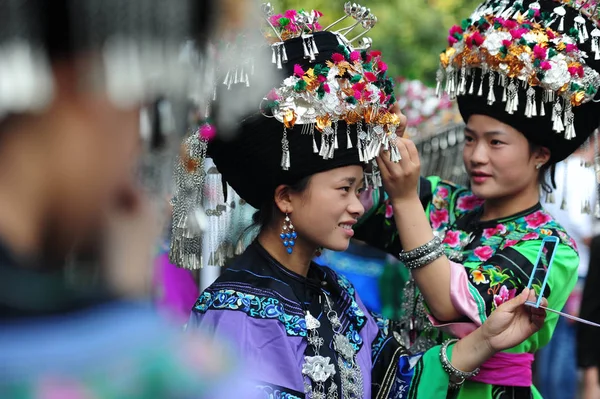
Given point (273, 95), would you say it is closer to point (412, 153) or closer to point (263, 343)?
point (412, 153)

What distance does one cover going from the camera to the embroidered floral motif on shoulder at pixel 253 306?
244 cm

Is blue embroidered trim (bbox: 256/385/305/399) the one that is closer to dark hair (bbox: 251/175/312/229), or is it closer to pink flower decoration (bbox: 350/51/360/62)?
dark hair (bbox: 251/175/312/229)

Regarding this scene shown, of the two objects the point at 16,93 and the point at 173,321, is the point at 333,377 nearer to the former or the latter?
→ the point at 173,321

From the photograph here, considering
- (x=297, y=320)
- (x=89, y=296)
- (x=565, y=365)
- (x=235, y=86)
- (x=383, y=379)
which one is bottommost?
(x=565, y=365)

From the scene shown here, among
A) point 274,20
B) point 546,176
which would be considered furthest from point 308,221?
point 546,176

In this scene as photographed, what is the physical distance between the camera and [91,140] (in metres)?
0.96

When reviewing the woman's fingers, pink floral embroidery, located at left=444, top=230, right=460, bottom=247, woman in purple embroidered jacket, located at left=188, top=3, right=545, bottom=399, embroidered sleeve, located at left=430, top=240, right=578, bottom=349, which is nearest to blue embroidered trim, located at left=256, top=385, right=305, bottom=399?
woman in purple embroidered jacket, located at left=188, top=3, right=545, bottom=399

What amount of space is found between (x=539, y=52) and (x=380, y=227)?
0.85 meters

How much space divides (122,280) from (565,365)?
5.44 metres

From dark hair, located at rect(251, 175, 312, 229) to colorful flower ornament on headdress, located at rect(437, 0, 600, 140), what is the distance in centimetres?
96

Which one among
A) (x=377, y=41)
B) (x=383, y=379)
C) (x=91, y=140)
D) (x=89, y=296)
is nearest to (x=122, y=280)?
(x=89, y=296)

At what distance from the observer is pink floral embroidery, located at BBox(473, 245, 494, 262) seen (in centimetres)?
311

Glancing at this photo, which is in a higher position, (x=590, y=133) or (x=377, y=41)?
(x=377, y=41)

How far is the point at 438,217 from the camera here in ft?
11.3
